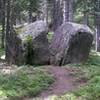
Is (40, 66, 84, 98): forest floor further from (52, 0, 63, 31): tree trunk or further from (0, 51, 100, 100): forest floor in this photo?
(52, 0, 63, 31): tree trunk

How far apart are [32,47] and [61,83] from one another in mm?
3272

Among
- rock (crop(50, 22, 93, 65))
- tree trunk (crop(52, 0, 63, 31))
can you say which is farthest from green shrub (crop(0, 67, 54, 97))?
tree trunk (crop(52, 0, 63, 31))

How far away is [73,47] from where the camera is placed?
12.7m

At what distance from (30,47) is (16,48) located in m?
0.91

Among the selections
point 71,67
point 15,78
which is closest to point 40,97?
point 15,78

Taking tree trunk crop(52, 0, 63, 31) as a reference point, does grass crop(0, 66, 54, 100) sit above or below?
below

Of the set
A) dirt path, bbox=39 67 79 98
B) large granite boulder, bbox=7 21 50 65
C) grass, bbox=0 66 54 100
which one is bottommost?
dirt path, bbox=39 67 79 98

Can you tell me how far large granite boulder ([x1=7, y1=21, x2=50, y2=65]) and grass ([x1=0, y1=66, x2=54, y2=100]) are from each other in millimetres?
2243

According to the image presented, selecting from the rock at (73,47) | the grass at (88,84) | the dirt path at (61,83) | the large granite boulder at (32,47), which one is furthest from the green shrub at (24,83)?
the rock at (73,47)

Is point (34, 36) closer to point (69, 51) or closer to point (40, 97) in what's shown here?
point (69, 51)

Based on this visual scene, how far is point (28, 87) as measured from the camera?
8703mm

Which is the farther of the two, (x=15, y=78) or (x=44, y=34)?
(x=44, y=34)

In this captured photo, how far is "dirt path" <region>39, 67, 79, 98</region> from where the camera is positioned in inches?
343

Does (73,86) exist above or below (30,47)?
below
